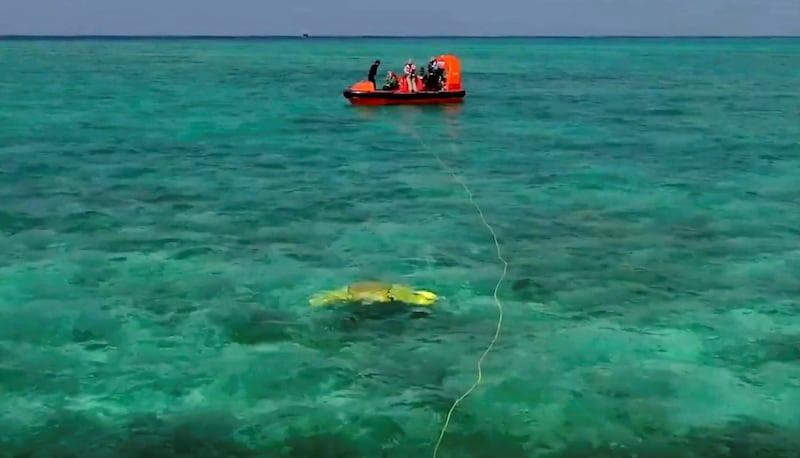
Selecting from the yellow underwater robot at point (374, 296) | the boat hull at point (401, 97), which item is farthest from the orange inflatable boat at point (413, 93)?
the yellow underwater robot at point (374, 296)

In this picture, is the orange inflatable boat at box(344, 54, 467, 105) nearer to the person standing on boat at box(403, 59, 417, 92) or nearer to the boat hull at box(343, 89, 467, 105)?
the boat hull at box(343, 89, 467, 105)

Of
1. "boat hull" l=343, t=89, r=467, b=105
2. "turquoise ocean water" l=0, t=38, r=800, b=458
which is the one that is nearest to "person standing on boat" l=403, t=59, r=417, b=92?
"boat hull" l=343, t=89, r=467, b=105

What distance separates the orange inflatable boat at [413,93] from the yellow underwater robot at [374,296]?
19169mm

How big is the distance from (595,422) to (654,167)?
14.1 m

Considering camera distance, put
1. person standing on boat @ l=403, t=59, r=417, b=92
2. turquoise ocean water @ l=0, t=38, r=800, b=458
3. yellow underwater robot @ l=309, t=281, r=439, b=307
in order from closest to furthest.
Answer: turquoise ocean water @ l=0, t=38, r=800, b=458 → yellow underwater robot @ l=309, t=281, r=439, b=307 → person standing on boat @ l=403, t=59, r=417, b=92

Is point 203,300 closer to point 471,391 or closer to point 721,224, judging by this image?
point 471,391

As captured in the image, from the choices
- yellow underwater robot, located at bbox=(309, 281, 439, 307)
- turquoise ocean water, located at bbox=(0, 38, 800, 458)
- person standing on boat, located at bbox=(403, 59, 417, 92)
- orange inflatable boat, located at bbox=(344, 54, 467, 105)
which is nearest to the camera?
turquoise ocean water, located at bbox=(0, 38, 800, 458)

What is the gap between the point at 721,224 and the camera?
15.1m

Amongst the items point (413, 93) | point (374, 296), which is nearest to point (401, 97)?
point (413, 93)

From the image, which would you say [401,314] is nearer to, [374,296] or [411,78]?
[374,296]

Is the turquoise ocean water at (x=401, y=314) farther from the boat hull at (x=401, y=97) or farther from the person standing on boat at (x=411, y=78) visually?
the person standing on boat at (x=411, y=78)

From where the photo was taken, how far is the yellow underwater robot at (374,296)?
10.8 metres

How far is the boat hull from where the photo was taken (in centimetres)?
2984

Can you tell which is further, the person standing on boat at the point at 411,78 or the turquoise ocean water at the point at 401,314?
the person standing on boat at the point at 411,78
